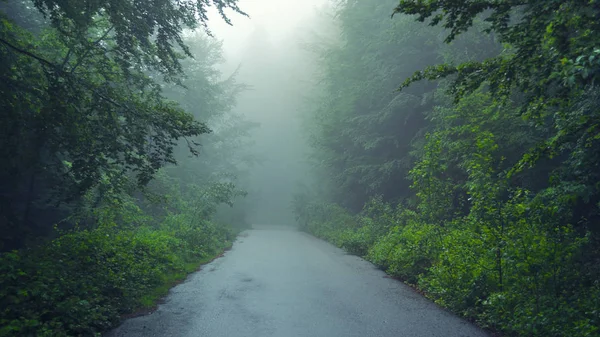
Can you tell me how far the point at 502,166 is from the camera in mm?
11180

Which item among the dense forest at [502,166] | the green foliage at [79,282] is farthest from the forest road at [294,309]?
the dense forest at [502,166]

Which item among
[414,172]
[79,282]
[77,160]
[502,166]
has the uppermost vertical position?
[502,166]

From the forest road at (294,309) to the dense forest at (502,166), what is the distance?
2.30 feet

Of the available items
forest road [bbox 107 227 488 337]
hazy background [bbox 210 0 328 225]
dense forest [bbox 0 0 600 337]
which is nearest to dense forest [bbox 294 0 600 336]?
dense forest [bbox 0 0 600 337]

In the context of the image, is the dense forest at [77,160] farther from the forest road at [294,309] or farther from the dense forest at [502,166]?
the dense forest at [502,166]

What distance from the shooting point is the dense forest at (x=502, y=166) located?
198 inches

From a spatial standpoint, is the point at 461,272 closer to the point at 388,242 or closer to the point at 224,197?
the point at 388,242

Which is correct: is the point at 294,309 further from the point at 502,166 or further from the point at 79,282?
the point at 502,166

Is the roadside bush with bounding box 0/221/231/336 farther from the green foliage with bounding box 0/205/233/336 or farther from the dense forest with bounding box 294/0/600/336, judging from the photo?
the dense forest with bounding box 294/0/600/336

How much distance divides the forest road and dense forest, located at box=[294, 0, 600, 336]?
2.30ft

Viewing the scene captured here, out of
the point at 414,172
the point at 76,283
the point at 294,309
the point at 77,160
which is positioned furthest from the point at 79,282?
the point at 414,172

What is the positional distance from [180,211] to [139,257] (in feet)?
40.9

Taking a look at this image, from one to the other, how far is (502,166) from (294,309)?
7275 mm

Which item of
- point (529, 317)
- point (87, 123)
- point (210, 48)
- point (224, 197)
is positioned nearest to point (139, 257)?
point (87, 123)
